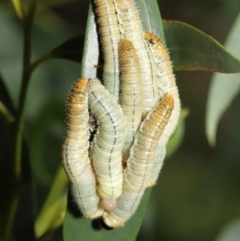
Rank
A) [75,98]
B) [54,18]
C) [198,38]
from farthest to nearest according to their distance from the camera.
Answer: [54,18], [198,38], [75,98]

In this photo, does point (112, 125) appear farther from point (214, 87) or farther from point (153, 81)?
point (214, 87)

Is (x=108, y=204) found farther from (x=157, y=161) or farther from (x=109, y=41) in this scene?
(x=109, y=41)

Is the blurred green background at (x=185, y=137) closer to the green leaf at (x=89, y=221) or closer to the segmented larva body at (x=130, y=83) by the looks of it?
the green leaf at (x=89, y=221)

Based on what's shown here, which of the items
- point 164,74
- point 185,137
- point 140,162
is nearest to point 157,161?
point 140,162

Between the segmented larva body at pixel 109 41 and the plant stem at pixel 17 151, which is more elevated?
the segmented larva body at pixel 109 41

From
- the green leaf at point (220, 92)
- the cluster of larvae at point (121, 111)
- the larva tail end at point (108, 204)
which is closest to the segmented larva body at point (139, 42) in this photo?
the cluster of larvae at point (121, 111)

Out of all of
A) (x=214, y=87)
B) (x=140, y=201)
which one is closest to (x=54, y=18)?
(x=214, y=87)
